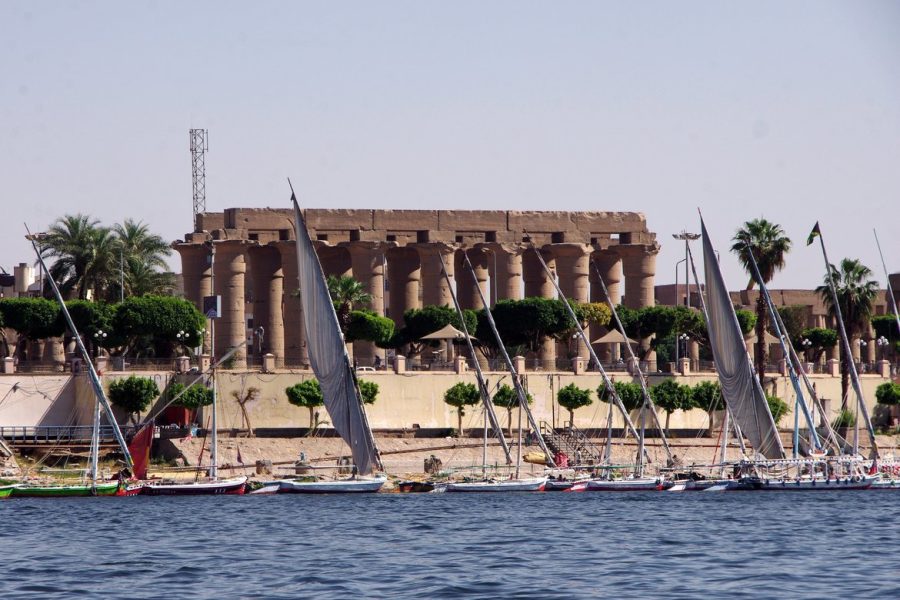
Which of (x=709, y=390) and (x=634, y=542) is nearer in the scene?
(x=634, y=542)

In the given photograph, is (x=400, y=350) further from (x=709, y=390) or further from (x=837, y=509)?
(x=837, y=509)

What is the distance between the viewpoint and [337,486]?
202 ft

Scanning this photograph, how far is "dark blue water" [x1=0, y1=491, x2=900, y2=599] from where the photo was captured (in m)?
35.0

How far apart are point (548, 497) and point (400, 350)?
25303 mm

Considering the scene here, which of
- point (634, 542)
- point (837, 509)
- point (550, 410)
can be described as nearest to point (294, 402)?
point (550, 410)

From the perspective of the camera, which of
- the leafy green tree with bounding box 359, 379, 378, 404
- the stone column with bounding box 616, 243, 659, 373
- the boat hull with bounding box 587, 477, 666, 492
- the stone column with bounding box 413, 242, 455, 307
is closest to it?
the boat hull with bounding box 587, 477, 666, 492

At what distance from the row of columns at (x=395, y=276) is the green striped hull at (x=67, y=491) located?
58.1 ft

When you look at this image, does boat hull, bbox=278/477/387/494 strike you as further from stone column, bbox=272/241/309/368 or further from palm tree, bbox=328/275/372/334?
stone column, bbox=272/241/309/368

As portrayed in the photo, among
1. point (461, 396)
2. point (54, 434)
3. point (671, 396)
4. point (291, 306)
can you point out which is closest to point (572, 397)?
point (671, 396)

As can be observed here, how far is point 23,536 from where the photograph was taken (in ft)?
152

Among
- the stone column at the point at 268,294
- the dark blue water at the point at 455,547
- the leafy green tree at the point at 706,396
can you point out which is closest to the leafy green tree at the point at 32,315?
the stone column at the point at 268,294

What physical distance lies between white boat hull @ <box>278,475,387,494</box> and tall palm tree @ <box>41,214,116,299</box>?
2051 centimetres

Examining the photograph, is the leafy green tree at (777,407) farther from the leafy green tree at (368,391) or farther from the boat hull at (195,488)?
the boat hull at (195,488)

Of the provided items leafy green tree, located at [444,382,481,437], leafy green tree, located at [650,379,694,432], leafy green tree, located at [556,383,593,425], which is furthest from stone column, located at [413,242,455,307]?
leafy green tree, located at [650,379,694,432]
